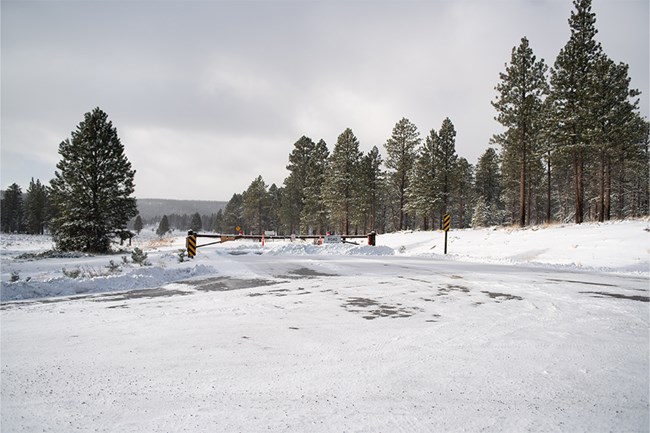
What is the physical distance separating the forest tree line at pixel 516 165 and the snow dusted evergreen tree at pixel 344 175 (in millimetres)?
130

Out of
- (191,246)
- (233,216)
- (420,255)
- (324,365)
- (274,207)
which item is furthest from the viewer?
(233,216)

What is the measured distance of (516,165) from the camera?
139ft

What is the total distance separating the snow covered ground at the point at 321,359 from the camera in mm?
2354

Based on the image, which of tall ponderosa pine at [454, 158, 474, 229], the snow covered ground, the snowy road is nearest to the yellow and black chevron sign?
the snow covered ground

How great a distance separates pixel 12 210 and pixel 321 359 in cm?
10307

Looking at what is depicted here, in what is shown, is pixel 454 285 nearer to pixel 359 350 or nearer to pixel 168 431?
pixel 359 350

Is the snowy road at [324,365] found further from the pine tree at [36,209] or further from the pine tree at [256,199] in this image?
the pine tree at [36,209]

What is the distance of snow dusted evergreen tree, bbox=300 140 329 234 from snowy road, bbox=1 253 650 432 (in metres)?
42.4

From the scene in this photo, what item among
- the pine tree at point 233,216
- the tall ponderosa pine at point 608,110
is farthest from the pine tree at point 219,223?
the tall ponderosa pine at point 608,110

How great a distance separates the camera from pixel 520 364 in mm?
3287

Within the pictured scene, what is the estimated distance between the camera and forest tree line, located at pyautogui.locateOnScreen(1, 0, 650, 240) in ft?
82.8

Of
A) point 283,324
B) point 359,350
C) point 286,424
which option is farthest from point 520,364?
point 283,324

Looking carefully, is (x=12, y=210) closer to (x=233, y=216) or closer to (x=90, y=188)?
(x=233, y=216)

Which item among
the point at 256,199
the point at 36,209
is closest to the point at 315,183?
the point at 256,199
